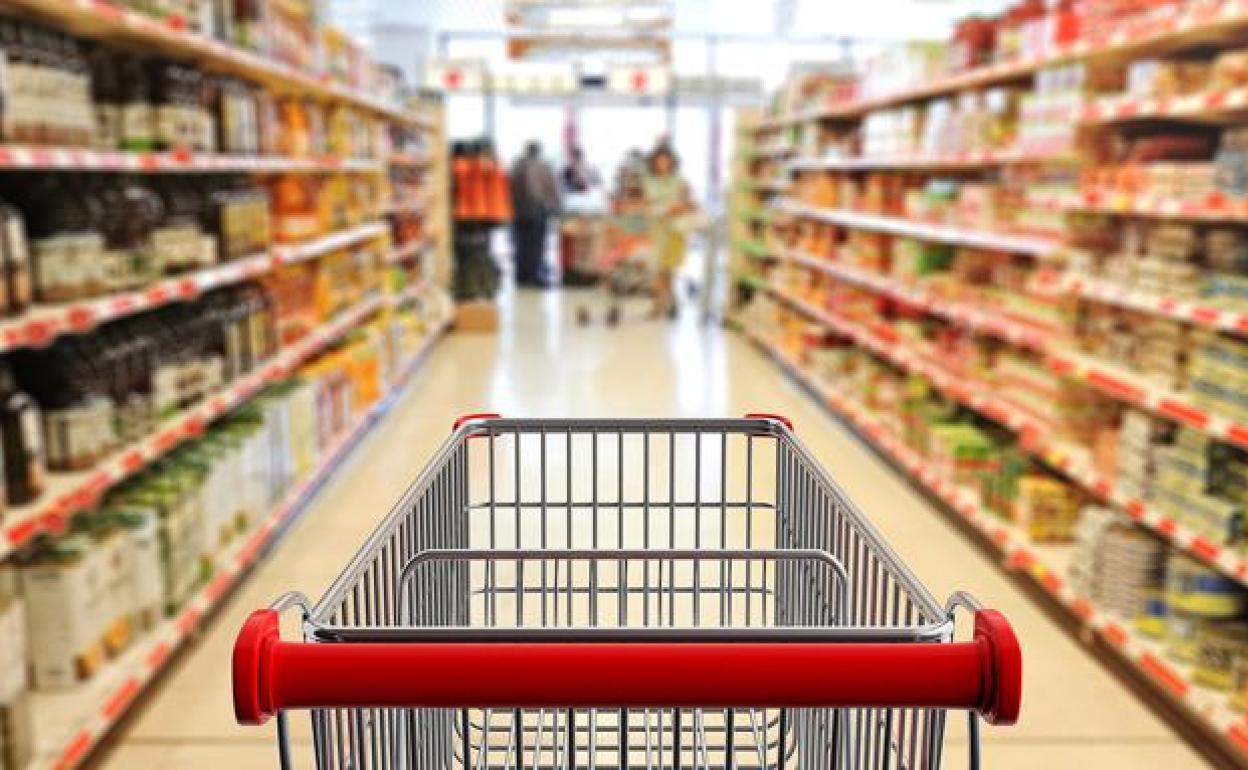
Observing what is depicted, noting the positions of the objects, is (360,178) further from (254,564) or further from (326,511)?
(254,564)

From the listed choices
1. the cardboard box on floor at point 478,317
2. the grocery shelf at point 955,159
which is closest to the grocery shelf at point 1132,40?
the grocery shelf at point 955,159

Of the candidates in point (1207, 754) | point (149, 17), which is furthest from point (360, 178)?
point (1207, 754)

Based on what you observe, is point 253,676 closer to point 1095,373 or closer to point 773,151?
point 1095,373

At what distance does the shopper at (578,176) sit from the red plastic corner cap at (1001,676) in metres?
15.7

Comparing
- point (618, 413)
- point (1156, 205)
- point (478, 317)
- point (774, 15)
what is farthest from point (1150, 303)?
point (774, 15)

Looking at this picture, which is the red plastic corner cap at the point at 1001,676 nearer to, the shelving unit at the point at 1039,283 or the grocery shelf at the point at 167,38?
the shelving unit at the point at 1039,283

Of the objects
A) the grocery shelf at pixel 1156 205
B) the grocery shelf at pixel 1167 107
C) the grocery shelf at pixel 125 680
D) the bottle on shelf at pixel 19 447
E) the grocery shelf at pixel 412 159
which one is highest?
the grocery shelf at pixel 412 159

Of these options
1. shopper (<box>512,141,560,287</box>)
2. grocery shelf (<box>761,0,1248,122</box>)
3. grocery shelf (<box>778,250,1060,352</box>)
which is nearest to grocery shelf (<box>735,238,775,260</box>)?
grocery shelf (<box>778,250,1060,352</box>)

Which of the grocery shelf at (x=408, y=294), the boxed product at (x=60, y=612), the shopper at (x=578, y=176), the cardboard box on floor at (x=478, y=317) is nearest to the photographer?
the boxed product at (x=60, y=612)

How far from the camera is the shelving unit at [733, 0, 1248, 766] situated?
10.2ft

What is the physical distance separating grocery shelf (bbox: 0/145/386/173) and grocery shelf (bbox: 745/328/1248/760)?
2901mm

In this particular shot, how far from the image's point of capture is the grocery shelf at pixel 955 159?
415 centimetres

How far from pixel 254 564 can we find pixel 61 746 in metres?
1.72

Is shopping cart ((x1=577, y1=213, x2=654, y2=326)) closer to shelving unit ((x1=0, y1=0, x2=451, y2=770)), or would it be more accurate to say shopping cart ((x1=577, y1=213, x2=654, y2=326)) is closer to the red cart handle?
shelving unit ((x1=0, y1=0, x2=451, y2=770))
